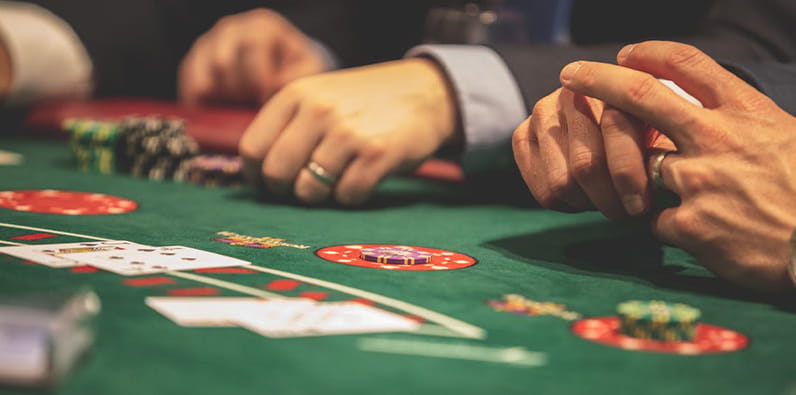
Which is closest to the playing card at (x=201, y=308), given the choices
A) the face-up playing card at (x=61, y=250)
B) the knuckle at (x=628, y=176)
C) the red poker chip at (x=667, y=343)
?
the face-up playing card at (x=61, y=250)

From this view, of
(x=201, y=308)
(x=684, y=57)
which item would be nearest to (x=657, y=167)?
(x=684, y=57)

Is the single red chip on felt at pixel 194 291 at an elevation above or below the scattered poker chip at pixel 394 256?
below

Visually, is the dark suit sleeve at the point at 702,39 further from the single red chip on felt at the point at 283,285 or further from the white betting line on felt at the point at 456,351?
the white betting line on felt at the point at 456,351

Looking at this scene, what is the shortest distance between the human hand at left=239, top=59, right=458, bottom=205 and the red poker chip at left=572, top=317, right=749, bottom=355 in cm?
116

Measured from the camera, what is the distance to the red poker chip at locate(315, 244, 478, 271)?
1504mm

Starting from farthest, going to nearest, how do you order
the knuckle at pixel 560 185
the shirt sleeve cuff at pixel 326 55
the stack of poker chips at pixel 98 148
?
the shirt sleeve cuff at pixel 326 55 → the stack of poker chips at pixel 98 148 → the knuckle at pixel 560 185

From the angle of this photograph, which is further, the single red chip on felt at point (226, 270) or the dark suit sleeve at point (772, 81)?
the dark suit sleeve at point (772, 81)

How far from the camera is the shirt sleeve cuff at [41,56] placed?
3.90 m

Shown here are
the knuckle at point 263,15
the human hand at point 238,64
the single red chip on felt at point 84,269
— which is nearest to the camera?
the single red chip on felt at point 84,269

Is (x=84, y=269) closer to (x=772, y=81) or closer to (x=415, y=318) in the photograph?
(x=415, y=318)

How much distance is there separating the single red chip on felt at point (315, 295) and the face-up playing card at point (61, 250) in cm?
38

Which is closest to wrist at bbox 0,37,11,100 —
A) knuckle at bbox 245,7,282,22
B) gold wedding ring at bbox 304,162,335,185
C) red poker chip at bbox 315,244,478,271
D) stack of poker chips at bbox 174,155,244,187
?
knuckle at bbox 245,7,282,22

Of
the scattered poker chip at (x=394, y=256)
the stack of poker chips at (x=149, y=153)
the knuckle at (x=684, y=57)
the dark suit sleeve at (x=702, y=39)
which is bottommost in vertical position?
the scattered poker chip at (x=394, y=256)

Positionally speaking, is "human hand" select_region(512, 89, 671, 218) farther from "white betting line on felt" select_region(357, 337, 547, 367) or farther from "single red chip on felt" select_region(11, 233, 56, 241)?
"single red chip on felt" select_region(11, 233, 56, 241)
